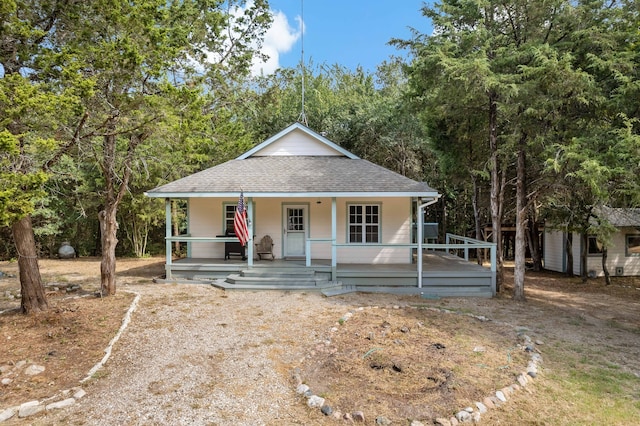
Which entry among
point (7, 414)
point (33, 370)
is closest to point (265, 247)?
point (33, 370)

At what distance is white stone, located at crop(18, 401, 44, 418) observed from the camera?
13.6ft

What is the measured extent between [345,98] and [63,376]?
25.9m

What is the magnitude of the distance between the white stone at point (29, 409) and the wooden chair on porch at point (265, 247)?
8560 millimetres

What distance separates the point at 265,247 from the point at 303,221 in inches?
61.5

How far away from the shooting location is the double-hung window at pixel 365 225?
1278 centimetres

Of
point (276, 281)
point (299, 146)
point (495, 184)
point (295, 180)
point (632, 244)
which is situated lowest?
point (276, 281)

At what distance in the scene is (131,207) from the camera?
18453 millimetres

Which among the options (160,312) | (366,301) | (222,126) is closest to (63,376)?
(160,312)

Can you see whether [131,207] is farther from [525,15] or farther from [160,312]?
[525,15]

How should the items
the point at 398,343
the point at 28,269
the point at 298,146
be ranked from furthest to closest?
the point at 298,146, the point at 28,269, the point at 398,343

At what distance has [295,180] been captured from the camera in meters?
12.2

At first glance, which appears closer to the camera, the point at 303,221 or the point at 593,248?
the point at 303,221

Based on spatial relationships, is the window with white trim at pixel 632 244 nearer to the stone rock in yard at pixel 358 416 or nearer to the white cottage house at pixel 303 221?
the white cottage house at pixel 303 221

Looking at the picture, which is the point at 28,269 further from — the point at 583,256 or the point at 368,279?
the point at 583,256
